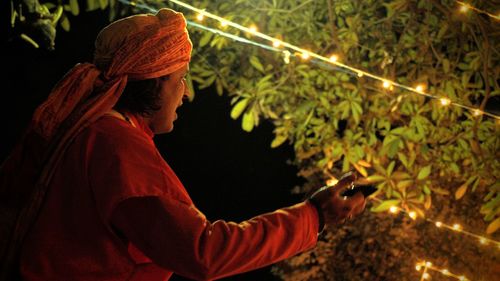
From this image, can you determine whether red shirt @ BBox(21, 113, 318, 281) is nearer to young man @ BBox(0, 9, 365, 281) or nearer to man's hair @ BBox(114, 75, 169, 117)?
young man @ BBox(0, 9, 365, 281)

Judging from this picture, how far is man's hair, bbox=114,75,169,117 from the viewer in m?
1.73

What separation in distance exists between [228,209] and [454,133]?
4.03 metres

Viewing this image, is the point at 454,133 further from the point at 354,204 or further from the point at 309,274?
the point at 354,204

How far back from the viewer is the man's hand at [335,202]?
165 cm

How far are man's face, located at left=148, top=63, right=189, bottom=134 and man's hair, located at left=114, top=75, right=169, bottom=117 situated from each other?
0.02m

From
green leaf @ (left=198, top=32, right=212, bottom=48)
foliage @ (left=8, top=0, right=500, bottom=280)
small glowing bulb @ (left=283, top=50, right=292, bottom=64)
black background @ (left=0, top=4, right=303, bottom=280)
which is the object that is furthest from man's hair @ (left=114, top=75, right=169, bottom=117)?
black background @ (left=0, top=4, right=303, bottom=280)

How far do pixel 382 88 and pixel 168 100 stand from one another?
289cm

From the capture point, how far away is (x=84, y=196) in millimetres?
1463

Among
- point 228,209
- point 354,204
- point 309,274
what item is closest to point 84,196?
point 354,204

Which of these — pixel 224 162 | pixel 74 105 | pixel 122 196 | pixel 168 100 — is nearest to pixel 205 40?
pixel 168 100

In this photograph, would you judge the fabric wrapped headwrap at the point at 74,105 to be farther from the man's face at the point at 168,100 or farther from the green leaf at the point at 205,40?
the green leaf at the point at 205,40

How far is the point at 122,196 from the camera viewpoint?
1354 mm

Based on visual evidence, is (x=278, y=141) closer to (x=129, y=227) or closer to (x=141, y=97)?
(x=141, y=97)

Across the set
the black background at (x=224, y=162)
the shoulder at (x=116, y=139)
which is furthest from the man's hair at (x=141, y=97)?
the black background at (x=224, y=162)
